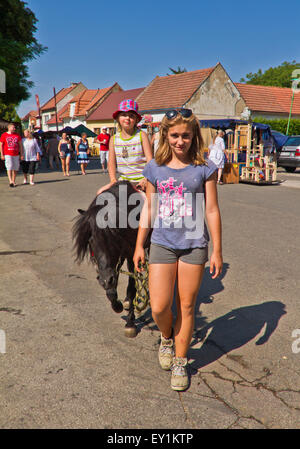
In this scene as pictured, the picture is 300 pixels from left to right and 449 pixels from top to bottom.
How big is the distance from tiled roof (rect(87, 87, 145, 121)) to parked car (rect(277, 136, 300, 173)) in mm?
31134

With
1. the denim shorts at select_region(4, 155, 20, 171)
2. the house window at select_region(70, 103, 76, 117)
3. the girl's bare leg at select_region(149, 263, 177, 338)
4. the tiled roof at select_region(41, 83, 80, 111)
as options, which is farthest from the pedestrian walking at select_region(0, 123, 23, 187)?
the tiled roof at select_region(41, 83, 80, 111)

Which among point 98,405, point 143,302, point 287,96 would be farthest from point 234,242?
point 287,96

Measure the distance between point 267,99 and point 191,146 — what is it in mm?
46240

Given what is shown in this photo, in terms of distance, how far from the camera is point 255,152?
16.9 meters

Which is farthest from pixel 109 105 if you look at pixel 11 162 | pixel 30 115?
pixel 30 115

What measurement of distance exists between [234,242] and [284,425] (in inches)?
177

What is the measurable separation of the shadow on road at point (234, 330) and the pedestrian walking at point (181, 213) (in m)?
0.55

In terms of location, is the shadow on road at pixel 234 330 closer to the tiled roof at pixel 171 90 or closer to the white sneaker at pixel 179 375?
the white sneaker at pixel 179 375

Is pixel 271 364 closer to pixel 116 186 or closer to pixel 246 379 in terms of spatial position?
pixel 246 379

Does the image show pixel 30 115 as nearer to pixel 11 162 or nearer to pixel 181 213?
pixel 11 162

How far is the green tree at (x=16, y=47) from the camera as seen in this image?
1877 centimetres

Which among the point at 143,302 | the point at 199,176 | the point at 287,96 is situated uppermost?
the point at 287,96

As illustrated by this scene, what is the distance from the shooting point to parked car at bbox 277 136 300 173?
19.5 m

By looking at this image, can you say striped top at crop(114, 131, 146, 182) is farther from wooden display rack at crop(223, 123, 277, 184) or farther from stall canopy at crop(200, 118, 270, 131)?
stall canopy at crop(200, 118, 270, 131)
